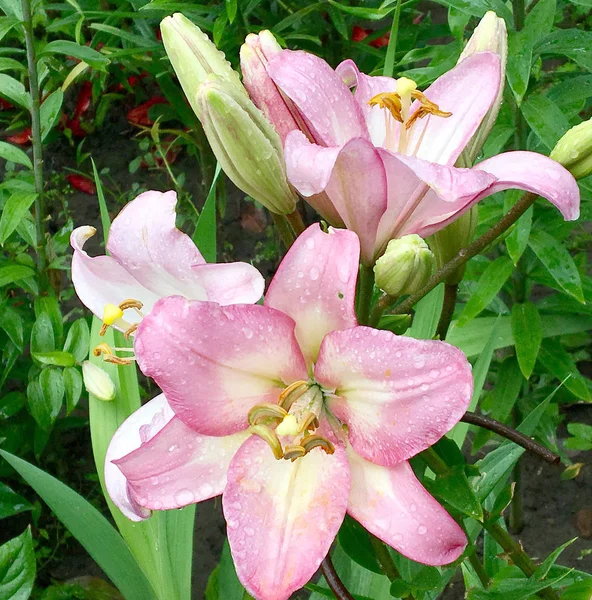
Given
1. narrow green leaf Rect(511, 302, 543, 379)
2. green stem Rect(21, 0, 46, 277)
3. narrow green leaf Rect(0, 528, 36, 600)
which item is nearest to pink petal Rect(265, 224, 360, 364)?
narrow green leaf Rect(0, 528, 36, 600)

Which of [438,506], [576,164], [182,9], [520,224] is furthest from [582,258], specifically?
[438,506]

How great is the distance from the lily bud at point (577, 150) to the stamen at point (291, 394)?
230 millimetres

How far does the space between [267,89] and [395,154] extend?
0.38ft

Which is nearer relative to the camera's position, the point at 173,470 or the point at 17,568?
the point at 173,470

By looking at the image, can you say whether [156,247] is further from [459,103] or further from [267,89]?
[459,103]

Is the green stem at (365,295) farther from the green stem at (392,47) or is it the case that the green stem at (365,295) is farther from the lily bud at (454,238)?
the green stem at (392,47)

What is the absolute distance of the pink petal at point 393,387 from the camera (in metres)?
0.41

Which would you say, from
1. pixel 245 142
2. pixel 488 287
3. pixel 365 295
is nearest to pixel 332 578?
pixel 365 295

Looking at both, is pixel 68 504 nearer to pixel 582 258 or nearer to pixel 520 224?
pixel 520 224

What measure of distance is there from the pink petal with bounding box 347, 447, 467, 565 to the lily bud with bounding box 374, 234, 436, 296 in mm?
115

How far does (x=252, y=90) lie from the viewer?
506 millimetres

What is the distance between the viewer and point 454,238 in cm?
53

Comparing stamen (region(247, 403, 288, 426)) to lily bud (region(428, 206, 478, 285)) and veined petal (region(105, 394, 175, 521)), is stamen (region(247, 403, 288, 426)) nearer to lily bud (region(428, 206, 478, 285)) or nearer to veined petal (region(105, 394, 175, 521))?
veined petal (region(105, 394, 175, 521))

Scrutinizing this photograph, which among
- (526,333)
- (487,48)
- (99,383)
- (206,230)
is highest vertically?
(487,48)
